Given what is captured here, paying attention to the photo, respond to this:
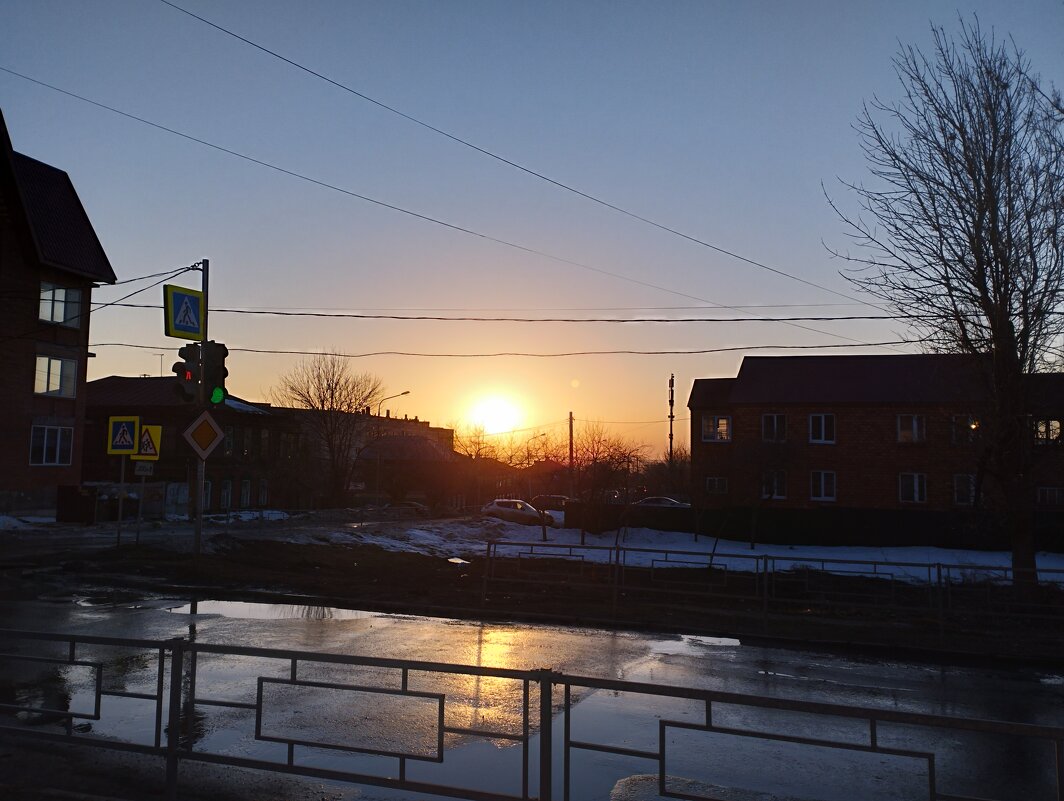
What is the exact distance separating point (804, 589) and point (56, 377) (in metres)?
34.5

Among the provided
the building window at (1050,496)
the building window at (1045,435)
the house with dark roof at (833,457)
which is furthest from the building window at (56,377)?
the building window at (1050,496)

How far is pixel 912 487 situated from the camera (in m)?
40.8

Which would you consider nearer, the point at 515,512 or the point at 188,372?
the point at 188,372

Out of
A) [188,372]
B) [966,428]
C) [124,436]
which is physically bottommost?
[124,436]

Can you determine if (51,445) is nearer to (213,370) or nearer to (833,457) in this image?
(213,370)

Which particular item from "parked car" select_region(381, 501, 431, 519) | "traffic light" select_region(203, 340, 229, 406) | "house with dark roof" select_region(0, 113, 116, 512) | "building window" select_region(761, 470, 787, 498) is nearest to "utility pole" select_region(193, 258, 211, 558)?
"traffic light" select_region(203, 340, 229, 406)

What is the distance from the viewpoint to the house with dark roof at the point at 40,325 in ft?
119

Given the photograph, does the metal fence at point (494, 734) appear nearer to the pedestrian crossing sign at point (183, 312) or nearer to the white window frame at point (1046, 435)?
the pedestrian crossing sign at point (183, 312)

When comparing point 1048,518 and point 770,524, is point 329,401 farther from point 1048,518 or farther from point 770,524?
point 1048,518

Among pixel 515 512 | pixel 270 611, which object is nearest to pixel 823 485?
pixel 515 512

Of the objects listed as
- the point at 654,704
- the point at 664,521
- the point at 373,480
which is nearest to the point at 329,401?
the point at 373,480

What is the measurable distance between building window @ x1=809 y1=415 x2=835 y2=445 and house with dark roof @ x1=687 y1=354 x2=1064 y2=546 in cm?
5

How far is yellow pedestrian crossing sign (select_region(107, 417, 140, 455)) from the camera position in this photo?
71.6 feet

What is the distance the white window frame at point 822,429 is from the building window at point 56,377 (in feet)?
116
